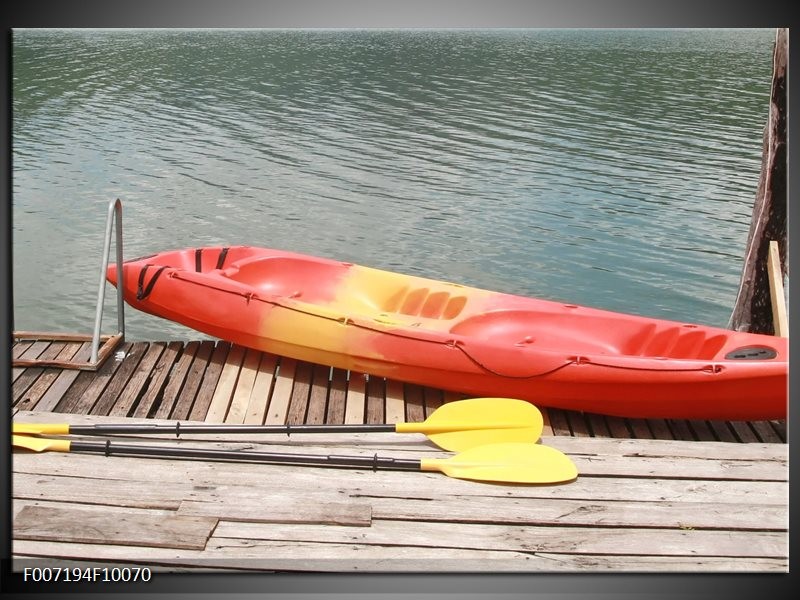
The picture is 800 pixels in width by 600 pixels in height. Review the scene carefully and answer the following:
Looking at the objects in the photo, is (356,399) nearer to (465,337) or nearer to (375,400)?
(375,400)

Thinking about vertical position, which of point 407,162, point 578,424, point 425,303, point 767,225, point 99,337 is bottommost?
point 578,424

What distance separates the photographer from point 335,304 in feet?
16.5

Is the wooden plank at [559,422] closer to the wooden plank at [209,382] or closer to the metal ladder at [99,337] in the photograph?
the wooden plank at [209,382]

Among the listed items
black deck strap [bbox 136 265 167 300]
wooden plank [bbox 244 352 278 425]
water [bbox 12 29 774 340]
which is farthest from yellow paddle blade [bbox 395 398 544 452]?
water [bbox 12 29 774 340]

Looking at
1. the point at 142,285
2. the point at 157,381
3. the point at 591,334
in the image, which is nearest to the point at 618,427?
the point at 591,334

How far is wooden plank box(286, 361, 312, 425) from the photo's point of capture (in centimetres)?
411

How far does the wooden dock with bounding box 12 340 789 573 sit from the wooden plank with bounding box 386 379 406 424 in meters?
0.49

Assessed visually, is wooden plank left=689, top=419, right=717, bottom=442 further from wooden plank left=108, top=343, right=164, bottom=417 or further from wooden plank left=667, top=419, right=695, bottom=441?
wooden plank left=108, top=343, right=164, bottom=417

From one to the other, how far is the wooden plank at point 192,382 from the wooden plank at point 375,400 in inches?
30.0

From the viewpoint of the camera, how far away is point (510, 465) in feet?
10.7

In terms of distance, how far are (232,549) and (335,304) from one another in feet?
7.81

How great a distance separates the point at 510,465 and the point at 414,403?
1108 mm

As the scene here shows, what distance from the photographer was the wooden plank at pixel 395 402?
4.15 m

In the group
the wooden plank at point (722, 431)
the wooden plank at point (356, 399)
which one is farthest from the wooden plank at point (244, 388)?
the wooden plank at point (722, 431)
